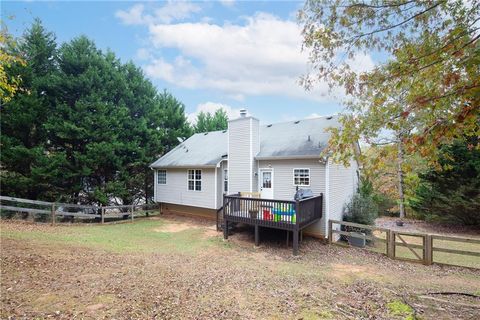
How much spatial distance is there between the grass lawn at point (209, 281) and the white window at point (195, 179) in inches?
192

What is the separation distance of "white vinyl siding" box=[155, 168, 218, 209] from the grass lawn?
422cm

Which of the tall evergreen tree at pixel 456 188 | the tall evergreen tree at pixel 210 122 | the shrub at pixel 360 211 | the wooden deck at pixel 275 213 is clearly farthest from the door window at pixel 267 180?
the tall evergreen tree at pixel 210 122

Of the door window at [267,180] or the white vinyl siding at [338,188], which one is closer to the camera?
the white vinyl siding at [338,188]

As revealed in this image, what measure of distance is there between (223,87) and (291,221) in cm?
1589

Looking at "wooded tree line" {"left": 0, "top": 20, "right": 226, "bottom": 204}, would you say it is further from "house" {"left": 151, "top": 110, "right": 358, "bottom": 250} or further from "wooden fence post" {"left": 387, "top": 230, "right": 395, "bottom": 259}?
"wooden fence post" {"left": 387, "top": 230, "right": 395, "bottom": 259}

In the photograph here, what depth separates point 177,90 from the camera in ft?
69.1

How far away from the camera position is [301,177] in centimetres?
1082

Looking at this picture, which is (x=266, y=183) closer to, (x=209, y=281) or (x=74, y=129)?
(x=209, y=281)

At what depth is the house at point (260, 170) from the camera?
10.6m

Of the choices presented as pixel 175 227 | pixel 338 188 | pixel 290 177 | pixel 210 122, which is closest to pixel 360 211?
pixel 338 188

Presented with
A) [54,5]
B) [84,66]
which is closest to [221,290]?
[54,5]

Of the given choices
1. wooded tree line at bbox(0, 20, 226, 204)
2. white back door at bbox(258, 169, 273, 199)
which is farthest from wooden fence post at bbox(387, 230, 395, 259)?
wooded tree line at bbox(0, 20, 226, 204)

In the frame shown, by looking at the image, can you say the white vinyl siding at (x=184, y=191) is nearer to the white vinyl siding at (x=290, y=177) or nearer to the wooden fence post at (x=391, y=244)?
the white vinyl siding at (x=290, y=177)

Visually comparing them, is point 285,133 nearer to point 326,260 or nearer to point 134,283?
point 326,260
